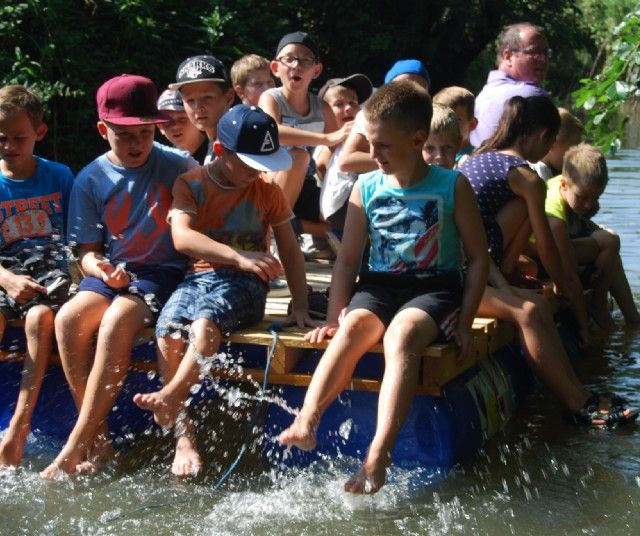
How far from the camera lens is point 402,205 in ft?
16.5

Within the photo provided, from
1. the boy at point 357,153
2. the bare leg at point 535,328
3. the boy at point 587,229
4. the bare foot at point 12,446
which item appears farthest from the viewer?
the boy at point 587,229

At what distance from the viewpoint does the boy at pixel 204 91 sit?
6645 mm

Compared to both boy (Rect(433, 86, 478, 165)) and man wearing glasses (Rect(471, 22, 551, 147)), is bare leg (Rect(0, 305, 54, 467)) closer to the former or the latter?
boy (Rect(433, 86, 478, 165))

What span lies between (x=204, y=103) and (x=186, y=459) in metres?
2.59

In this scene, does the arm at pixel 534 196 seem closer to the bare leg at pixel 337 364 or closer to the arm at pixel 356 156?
the arm at pixel 356 156

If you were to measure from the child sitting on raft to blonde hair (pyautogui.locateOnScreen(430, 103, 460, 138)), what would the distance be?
185 mm

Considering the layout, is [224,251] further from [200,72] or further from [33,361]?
[200,72]

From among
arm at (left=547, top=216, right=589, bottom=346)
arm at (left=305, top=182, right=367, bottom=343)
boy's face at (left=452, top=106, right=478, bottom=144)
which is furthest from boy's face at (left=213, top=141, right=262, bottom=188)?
arm at (left=547, top=216, right=589, bottom=346)

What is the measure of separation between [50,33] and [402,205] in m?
7.55

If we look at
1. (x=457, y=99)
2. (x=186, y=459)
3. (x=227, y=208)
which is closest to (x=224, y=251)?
(x=227, y=208)

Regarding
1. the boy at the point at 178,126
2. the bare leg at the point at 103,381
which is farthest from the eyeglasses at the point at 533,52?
the bare leg at the point at 103,381

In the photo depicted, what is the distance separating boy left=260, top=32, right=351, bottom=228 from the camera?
6.94 metres

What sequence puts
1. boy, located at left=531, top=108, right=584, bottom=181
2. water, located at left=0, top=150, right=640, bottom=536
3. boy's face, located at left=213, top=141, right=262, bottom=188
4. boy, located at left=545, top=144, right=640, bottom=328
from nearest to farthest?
1. water, located at left=0, top=150, right=640, bottom=536
2. boy's face, located at left=213, top=141, right=262, bottom=188
3. boy, located at left=545, top=144, right=640, bottom=328
4. boy, located at left=531, top=108, right=584, bottom=181

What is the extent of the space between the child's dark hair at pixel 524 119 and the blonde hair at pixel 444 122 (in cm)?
24
